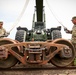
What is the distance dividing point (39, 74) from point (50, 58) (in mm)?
952

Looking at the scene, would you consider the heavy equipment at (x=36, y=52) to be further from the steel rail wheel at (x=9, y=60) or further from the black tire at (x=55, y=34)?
the black tire at (x=55, y=34)

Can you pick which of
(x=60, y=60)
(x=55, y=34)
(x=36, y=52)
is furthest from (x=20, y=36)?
(x=36, y=52)

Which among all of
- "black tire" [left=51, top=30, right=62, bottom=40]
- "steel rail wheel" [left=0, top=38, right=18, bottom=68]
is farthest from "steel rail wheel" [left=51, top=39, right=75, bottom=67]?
"black tire" [left=51, top=30, right=62, bottom=40]

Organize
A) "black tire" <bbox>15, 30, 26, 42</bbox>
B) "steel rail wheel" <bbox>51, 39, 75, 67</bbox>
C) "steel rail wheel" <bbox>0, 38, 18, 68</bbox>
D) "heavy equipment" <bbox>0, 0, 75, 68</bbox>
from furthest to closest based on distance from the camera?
"black tire" <bbox>15, 30, 26, 42</bbox> → "steel rail wheel" <bbox>51, 39, 75, 67</bbox> → "steel rail wheel" <bbox>0, 38, 18, 68</bbox> → "heavy equipment" <bbox>0, 0, 75, 68</bbox>

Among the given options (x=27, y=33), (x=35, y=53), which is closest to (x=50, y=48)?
(x=35, y=53)

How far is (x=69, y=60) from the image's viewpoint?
8797 mm

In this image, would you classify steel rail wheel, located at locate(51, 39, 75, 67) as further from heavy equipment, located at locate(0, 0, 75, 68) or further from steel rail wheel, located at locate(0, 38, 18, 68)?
steel rail wheel, located at locate(0, 38, 18, 68)

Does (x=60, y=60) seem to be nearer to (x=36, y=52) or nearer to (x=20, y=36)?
(x=36, y=52)

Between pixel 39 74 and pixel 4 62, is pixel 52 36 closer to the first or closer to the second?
pixel 4 62

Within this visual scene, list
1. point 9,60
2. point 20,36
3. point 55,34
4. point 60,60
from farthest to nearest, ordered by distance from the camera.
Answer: point 55,34
point 20,36
point 60,60
point 9,60

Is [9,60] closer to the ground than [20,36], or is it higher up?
closer to the ground

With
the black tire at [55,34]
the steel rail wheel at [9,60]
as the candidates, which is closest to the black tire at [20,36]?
the black tire at [55,34]

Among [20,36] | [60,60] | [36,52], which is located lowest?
[60,60]

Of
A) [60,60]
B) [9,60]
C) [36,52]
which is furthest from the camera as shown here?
[60,60]
